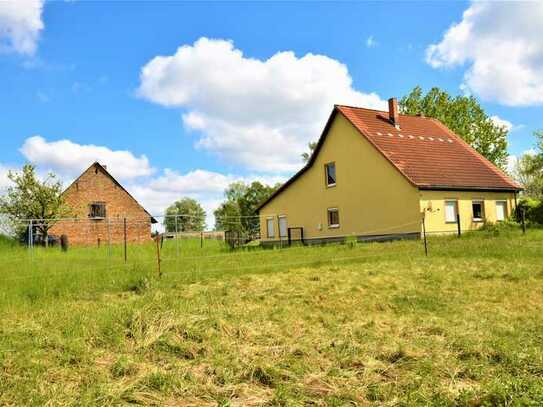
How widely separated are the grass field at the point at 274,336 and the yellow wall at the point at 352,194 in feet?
38.6

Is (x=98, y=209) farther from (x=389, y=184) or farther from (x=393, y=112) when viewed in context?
(x=389, y=184)

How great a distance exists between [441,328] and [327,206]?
72.2 ft

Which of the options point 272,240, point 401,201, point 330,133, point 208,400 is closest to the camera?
point 208,400

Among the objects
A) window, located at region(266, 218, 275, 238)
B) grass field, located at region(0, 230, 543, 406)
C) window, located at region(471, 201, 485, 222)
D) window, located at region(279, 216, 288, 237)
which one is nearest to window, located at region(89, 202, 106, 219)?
window, located at region(266, 218, 275, 238)

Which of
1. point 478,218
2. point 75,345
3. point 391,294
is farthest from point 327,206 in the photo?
point 75,345

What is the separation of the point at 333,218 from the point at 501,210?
9379 millimetres

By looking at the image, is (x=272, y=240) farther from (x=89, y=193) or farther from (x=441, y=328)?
(x=441, y=328)

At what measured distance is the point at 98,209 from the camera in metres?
39.2

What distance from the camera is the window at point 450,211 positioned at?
24.0 metres

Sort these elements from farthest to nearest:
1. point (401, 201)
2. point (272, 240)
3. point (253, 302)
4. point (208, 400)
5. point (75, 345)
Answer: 1. point (272, 240)
2. point (401, 201)
3. point (253, 302)
4. point (75, 345)
5. point (208, 400)

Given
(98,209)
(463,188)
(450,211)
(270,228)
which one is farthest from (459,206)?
(98,209)

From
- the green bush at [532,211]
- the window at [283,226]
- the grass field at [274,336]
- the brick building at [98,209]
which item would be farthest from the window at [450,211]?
the brick building at [98,209]

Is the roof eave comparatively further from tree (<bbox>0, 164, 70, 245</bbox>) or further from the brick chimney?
tree (<bbox>0, 164, 70, 245</bbox>)

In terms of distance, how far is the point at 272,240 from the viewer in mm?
33094
